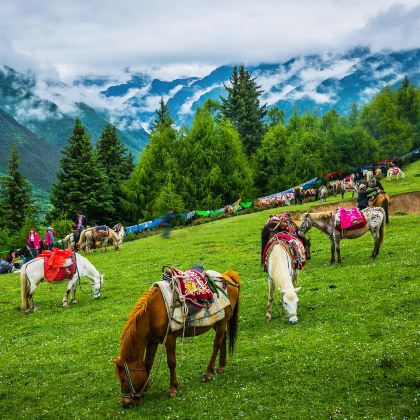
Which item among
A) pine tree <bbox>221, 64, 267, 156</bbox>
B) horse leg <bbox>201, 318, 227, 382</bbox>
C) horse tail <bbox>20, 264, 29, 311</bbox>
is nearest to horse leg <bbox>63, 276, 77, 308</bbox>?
horse tail <bbox>20, 264, 29, 311</bbox>

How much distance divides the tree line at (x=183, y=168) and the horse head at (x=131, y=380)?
3760cm

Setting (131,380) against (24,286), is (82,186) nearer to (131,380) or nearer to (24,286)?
(24,286)

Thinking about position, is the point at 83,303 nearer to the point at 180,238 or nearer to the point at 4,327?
the point at 4,327

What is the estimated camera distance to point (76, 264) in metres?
18.5

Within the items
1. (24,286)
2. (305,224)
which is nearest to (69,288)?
(24,286)

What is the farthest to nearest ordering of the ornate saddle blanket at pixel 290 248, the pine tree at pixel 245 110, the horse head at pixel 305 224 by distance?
1. the pine tree at pixel 245 110
2. the horse head at pixel 305 224
3. the ornate saddle blanket at pixel 290 248

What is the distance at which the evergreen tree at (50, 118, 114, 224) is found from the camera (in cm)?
5300

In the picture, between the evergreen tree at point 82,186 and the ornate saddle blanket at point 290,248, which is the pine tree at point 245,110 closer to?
the evergreen tree at point 82,186

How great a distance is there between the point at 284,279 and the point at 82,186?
147ft

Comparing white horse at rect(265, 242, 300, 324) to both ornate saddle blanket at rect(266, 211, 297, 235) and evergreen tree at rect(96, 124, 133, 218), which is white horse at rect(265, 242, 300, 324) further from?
evergreen tree at rect(96, 124, 133, 218)

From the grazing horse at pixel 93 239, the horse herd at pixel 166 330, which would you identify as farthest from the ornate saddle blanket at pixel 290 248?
the grazing horse at pixel 93 239

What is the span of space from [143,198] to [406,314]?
44.8 meters

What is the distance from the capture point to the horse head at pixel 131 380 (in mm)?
8414

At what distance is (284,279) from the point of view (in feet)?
41.2
